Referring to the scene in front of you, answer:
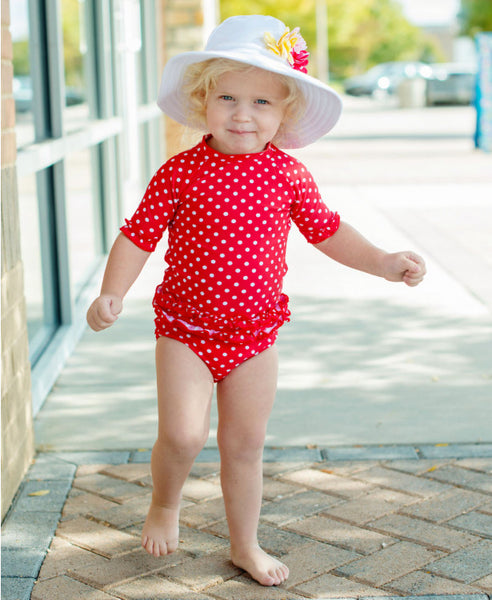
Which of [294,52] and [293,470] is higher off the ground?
[294,52]

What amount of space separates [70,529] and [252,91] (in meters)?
1.59

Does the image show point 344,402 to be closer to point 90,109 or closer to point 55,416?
point 55,416

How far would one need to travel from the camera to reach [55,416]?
4352 millimetres

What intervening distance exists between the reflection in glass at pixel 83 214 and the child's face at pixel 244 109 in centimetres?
439

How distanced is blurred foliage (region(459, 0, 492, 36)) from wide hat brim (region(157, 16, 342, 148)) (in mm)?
48006

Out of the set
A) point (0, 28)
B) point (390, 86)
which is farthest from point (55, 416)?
point (390, 86)

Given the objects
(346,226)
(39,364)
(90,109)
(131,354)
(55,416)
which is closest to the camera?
(346,226)

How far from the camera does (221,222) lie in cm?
276

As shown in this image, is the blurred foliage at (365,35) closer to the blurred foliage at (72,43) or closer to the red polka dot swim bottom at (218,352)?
the blurred foliage at (72,43)

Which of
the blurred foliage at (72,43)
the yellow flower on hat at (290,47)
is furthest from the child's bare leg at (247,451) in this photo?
the blurred foliage at (72,43)

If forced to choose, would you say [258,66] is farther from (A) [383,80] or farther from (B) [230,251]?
(A) [383,80]

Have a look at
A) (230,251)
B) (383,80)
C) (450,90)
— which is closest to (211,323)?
(230,251)

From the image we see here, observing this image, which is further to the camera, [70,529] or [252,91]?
[70,529]

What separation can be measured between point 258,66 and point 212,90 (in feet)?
0.63
